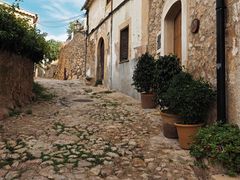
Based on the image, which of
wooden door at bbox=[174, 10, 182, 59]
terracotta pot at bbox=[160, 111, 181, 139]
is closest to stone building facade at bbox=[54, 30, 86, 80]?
wooden door at bbox=[174, 10, 182, 59]

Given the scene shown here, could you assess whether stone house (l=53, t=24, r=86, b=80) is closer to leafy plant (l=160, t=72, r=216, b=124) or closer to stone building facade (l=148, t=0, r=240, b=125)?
stone building facade (l=148, t=0, r=240, b=125)

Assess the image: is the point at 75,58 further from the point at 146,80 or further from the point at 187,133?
the point at 187,133

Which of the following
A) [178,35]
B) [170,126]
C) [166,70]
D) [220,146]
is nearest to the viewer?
[220,146]

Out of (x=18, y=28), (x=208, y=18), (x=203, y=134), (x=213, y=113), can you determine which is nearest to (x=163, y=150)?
(x=203, y=134)

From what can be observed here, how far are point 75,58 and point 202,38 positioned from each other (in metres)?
13.9

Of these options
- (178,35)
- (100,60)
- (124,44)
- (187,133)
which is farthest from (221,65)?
(100,60)

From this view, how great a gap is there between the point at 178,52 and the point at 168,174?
4.03m

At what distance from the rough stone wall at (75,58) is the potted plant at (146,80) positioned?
9.74 metres

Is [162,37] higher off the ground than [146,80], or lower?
higher

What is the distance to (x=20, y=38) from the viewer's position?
6.49m

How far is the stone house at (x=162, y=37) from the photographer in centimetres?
420

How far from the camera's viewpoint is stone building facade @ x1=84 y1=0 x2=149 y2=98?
8.91m

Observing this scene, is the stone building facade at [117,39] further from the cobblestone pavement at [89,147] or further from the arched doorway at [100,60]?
the cobblestone pavement at [89,147]

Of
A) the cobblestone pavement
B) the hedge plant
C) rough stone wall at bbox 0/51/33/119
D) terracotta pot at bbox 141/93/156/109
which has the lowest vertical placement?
the cobblestone pavement
